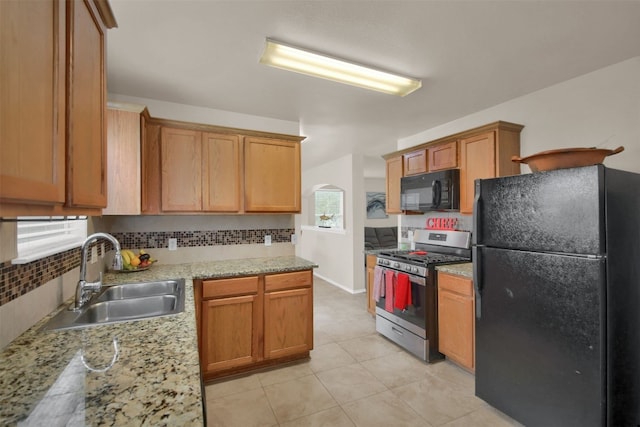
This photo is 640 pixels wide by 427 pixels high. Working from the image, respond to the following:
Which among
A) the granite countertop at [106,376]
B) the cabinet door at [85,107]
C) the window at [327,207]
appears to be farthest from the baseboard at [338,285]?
the cabinet door at [85,107]

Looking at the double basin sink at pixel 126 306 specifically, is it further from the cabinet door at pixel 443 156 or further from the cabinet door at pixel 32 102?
the cabinet door at pixel 443 156

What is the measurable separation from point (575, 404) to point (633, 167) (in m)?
1.69

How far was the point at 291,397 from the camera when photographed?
2.31 metres

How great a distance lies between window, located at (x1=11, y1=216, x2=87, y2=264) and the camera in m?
1.34

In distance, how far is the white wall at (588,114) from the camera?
218 centimetres

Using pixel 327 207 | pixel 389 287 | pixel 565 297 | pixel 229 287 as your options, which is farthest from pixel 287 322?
pixel 327 207

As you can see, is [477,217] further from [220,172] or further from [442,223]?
[220,172]

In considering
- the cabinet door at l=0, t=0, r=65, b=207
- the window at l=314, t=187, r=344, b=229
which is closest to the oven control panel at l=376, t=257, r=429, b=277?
the cabinet door at l=0, t=0, r=65, b=207

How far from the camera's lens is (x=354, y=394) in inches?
91.8

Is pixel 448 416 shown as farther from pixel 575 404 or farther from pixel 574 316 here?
pixel 574 316

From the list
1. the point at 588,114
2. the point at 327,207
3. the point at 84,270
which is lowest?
the point at 84,270

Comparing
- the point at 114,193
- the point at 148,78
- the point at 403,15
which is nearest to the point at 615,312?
the point at 403,15

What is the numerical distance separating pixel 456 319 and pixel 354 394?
1081mm

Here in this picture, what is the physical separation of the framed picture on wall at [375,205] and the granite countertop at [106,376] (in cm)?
695
